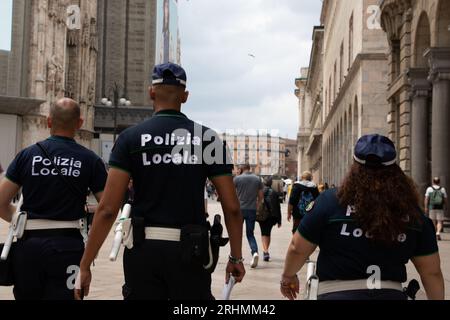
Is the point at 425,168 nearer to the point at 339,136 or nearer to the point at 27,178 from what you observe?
the point at 27,178

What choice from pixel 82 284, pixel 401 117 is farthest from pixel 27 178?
pixel 401 117

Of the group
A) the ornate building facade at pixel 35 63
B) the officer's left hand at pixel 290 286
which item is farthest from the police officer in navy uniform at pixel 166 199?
the ornate building facade at pixel 35 63

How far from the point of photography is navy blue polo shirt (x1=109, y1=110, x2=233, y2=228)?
390 centimetres

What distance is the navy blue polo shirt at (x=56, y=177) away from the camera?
4.69 meters

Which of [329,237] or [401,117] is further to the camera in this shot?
[401,117]

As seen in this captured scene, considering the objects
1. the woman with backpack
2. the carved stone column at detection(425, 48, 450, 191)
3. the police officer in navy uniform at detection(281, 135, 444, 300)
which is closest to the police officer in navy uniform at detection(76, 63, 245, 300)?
the police officer in navy uniform at detection(281, 135, 444, 300)

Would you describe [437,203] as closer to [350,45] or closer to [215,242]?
[215,242]

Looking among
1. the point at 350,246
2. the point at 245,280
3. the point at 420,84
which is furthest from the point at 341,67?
the point at 350,246

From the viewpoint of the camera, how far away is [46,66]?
157ft

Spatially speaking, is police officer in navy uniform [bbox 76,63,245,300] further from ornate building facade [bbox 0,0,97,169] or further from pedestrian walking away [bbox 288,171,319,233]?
ornate building facade [bbox 0,0,97,169]

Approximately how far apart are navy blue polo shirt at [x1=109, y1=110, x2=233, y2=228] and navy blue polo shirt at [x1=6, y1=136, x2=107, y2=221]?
86 cm

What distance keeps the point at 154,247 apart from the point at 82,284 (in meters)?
0.47

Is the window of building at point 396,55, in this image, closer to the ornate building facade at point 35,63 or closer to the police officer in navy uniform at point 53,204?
the police officer in navy uniform at point 53,204
